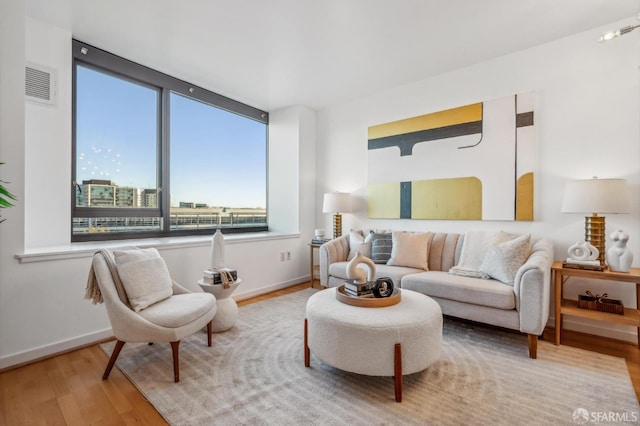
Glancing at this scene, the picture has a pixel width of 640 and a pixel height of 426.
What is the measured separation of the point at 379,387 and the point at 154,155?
333 cm

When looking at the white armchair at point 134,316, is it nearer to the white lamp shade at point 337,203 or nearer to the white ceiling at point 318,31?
the white ceiling at point 318,31

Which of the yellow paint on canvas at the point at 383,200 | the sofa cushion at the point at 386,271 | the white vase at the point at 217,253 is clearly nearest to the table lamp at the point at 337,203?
the yellow paint on canvas at the point at 383,200

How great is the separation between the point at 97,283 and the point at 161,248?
99 cm

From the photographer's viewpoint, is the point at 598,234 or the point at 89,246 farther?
the point at 89,246

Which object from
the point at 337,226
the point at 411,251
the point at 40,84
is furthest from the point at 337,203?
the point at 40,84

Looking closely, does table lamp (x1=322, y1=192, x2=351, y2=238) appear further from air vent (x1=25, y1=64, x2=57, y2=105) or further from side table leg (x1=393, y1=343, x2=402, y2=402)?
air vent (x1=25, y1=64, x2=57, y2=105)

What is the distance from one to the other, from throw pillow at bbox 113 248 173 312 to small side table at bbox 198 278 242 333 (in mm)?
405

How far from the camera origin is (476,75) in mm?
3297

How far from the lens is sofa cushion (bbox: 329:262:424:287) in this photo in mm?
2958

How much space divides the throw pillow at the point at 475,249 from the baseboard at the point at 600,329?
0.83m

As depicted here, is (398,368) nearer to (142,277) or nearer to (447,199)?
(142,277)

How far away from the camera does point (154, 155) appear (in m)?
3.49

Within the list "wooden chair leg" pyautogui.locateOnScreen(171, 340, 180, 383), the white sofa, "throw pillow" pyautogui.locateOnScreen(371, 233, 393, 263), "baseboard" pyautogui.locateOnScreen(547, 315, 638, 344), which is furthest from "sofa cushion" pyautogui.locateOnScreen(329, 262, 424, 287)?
"wooden chair leg" pyautogui.locateOnScreen(171, 340, 180, 383)
